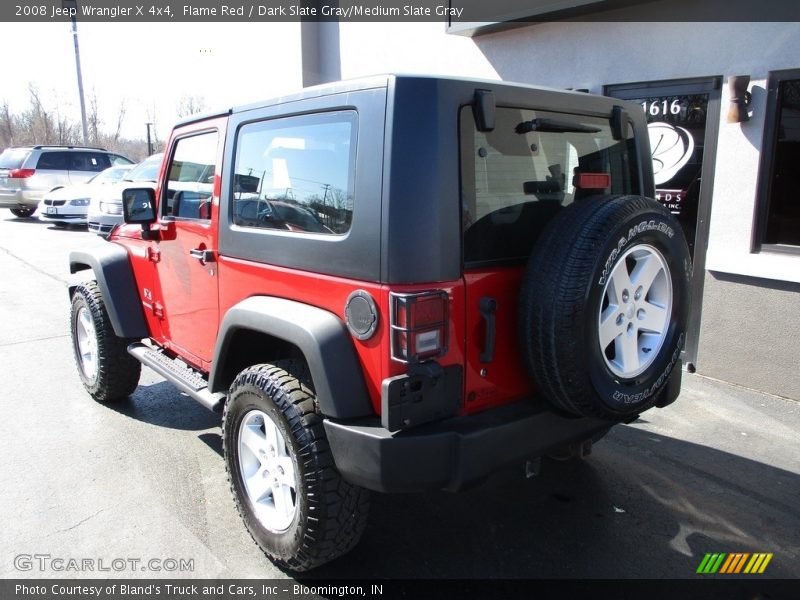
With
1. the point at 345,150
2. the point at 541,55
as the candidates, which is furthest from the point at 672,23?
the point at 345,150

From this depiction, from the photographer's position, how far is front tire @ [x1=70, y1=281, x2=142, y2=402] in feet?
13.9

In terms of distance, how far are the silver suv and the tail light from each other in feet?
50.8

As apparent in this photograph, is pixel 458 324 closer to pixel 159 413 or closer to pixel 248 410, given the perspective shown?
pixel 248 410

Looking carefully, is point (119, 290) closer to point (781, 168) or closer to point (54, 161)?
point (781, 168)

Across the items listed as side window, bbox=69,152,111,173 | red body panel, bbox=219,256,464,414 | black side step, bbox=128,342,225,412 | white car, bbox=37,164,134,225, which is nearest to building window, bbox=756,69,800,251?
red body panel, bbox=219,256,464,414

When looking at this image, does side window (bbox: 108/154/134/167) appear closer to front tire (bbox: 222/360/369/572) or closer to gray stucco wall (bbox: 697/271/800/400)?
gray stucco wall (bbox: 697/271/800/400)

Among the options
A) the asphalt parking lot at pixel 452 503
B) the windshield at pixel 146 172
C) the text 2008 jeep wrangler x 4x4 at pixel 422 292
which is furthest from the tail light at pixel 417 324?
the windshield at pixel 146 172

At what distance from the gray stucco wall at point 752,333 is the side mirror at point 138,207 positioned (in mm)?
4350

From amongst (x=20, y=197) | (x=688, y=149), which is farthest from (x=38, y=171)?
(x=688, y=149)

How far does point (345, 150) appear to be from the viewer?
7.96 feet

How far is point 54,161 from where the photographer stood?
16062 millimetres

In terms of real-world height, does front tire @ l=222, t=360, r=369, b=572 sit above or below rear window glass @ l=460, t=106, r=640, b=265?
below

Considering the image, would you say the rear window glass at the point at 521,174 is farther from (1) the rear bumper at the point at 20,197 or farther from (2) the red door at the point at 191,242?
(1) the rear bumper at the point at 20,197

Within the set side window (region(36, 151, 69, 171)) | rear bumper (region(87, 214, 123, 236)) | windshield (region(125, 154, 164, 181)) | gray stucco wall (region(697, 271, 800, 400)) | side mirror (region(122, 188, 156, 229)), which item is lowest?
gray stucco wall (region(697, 271, 800, 400))
